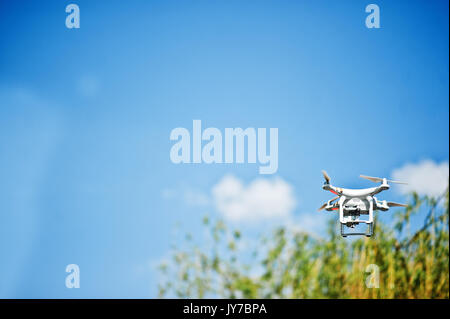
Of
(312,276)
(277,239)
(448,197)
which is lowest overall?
(312,276)

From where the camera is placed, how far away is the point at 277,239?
9.57 meters

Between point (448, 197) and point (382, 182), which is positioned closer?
point (382, 182)

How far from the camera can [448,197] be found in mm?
9734
